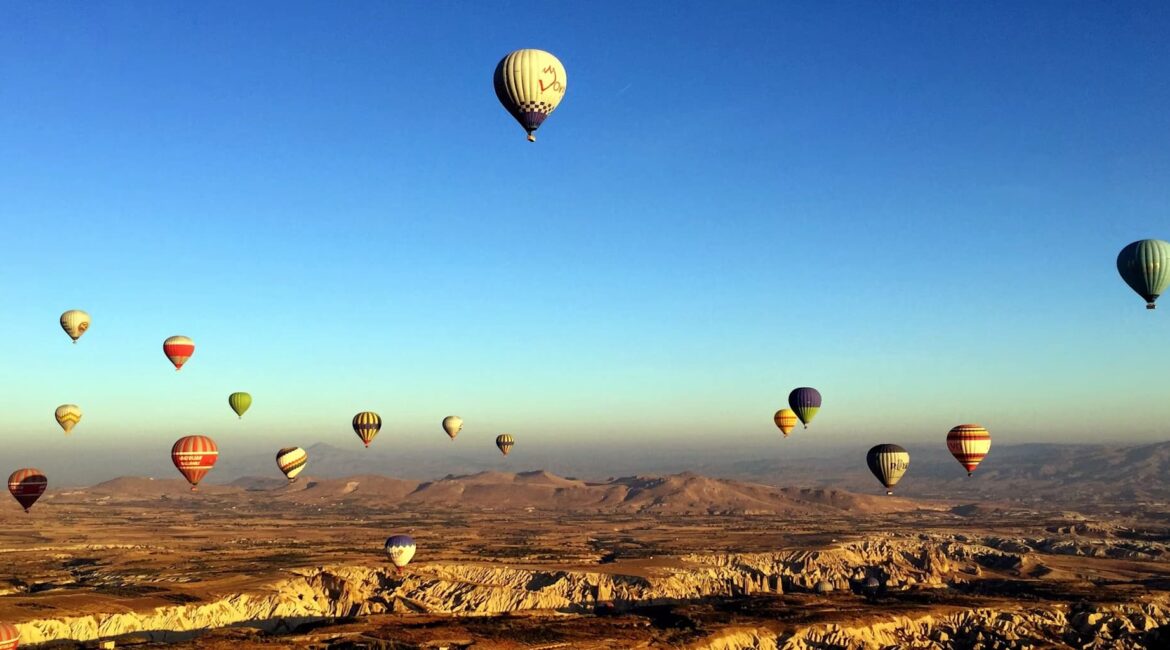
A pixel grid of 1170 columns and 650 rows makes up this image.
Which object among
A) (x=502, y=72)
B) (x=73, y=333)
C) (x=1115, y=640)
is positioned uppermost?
(x=502, y=72)

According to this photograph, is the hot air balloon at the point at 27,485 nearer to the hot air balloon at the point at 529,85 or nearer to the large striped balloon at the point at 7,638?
the large striped balloon at the point at 7,638

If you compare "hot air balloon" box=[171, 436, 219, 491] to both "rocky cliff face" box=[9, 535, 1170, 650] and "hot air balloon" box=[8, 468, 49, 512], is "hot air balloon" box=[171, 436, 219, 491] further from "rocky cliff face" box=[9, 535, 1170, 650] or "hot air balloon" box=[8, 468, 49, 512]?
"hot air balloon" box=[8, 468, 49, 512]

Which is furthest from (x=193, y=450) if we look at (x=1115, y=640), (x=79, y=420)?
(x=1115, y=640)

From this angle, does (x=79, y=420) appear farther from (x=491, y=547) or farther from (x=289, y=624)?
(x=491, y=547)

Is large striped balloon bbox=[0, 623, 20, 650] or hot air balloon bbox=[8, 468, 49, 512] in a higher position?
hot air balloon bbox=[8, 468, 49, 512]

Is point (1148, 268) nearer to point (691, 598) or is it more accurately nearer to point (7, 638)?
point (691, 598)

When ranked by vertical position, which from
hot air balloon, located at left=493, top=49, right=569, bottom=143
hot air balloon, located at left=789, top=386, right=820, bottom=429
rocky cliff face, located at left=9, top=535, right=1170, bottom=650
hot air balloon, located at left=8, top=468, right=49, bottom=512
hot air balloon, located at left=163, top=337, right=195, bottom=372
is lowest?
rocky cliff face, located at left=9, top=535, right=1170, bottom=650

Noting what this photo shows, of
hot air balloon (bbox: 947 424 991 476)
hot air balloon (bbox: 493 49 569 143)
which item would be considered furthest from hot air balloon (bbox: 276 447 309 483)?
hot air balloon (bbox: 947 424 991 476)

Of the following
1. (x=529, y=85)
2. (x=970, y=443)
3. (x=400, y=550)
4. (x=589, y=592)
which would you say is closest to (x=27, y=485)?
(x=400, y=550)
